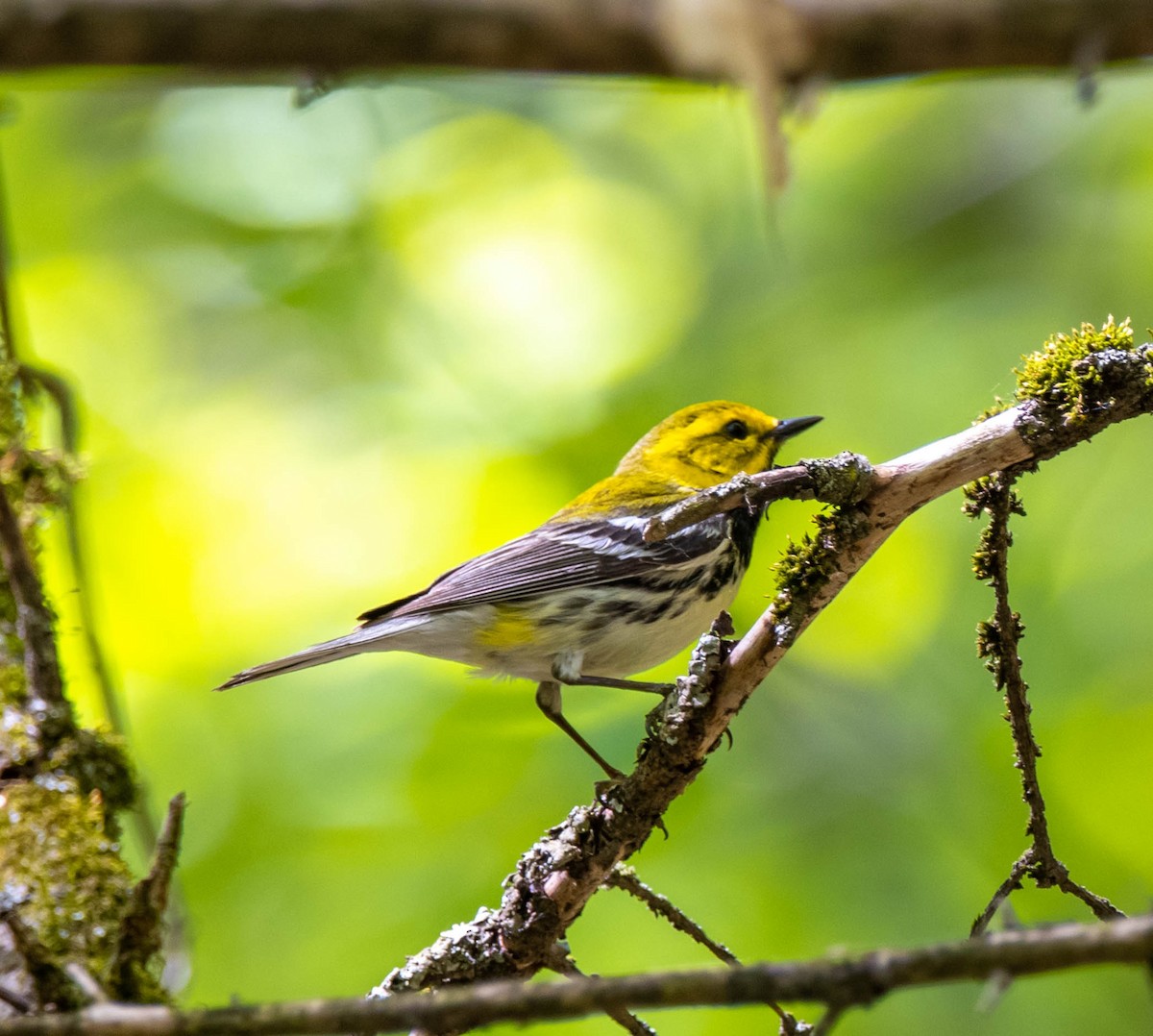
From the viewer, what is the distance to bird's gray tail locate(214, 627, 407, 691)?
10.3 feet

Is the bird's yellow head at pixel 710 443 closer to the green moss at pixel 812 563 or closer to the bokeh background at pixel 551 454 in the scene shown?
the bokeh background at pixel 551 454

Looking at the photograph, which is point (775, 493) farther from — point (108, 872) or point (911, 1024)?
point (911, 1024)

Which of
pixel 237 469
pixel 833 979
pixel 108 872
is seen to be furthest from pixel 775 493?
pixel 237 469

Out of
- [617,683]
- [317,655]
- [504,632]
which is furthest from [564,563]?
[317,655]

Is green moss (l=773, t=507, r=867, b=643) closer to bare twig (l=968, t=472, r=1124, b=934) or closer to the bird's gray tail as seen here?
bare twig (l=968, t=472, r=1124, b=934)

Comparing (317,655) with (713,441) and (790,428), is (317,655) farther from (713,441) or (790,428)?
(790,428)

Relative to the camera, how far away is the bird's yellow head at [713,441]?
4.53 metres

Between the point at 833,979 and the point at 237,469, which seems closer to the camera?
the point at 833,979

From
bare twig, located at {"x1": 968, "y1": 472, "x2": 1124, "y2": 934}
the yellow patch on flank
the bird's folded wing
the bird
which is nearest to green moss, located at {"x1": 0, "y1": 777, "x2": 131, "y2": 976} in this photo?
bare twig, located at {"x1": 968, "y1": 472, "x2": 1124, "y2": 934}

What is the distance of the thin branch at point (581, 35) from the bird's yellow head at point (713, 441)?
2.69 m

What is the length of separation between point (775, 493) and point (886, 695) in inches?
128

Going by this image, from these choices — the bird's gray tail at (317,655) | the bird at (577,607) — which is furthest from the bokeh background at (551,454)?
the bird at (577,607)

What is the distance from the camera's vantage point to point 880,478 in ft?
6.75

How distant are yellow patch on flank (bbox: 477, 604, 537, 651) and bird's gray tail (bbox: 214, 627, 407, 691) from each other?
1.15 ft
